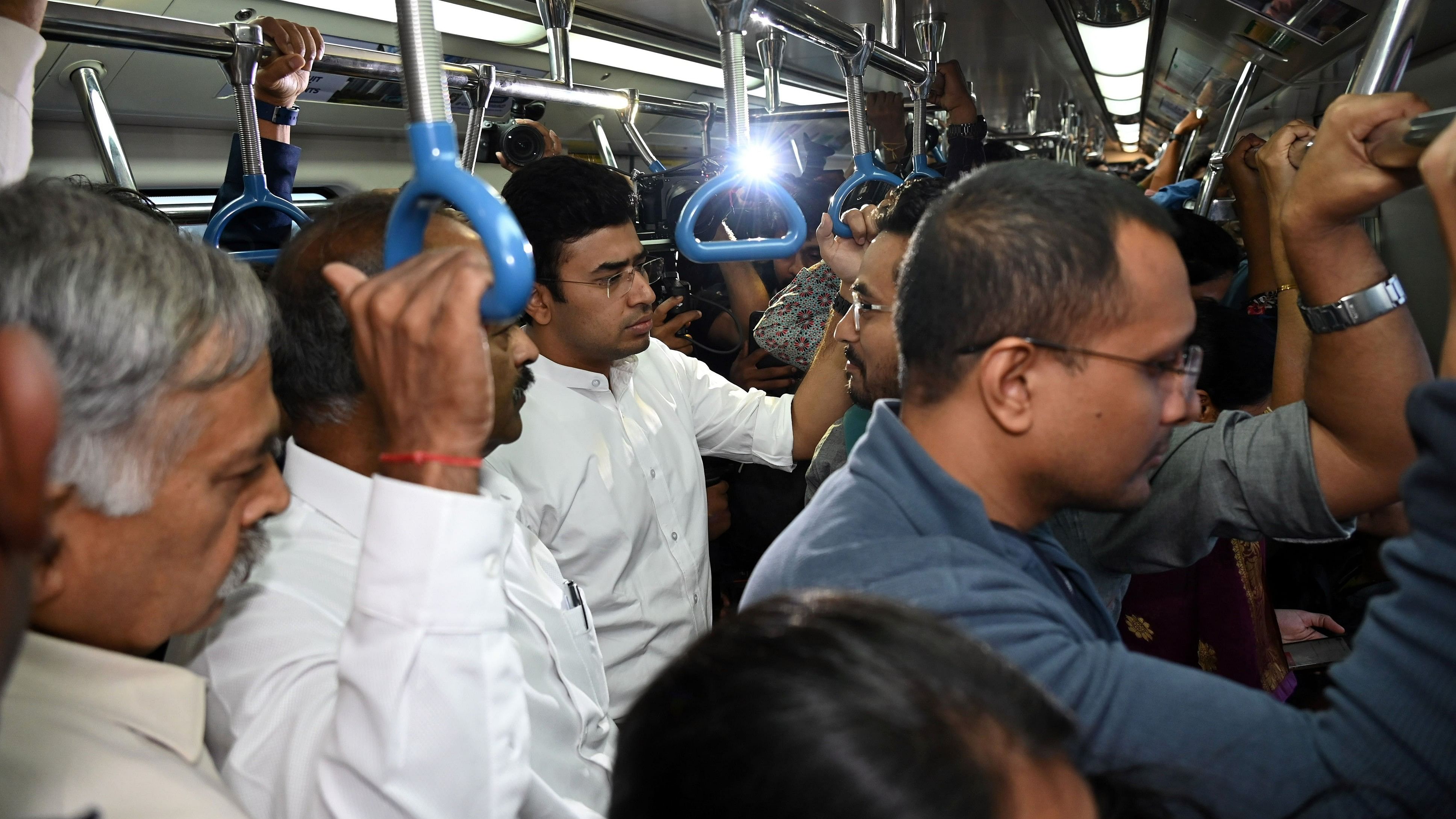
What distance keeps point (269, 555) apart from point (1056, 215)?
3.88 feet

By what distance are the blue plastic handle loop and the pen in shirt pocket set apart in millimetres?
1019

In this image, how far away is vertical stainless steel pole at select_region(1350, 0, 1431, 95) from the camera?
1.15m

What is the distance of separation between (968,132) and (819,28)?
2.23 meters

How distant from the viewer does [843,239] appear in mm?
2449

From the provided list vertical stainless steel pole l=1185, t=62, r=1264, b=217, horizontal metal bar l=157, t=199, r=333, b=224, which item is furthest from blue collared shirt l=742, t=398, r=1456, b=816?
vertical stainless steel pole l=1185, t=62, r=1264, b=217

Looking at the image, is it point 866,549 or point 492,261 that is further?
point 866,549

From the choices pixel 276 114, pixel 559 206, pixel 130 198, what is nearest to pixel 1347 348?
pixel 559 206

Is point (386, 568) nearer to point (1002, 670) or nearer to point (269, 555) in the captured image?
point (269, 555)

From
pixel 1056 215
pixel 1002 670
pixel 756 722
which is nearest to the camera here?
pixel 756 722

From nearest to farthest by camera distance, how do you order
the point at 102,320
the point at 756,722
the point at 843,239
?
1. the point at 756,722
2. the point at 102,320
3. the point at 843,239

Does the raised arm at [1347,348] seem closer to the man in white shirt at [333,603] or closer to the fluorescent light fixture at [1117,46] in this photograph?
the man in white shirt at [333,603]

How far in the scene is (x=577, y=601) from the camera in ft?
6.10

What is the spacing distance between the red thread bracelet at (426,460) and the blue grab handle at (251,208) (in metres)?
0.95

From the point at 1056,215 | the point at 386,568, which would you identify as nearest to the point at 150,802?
the point at 386,568
